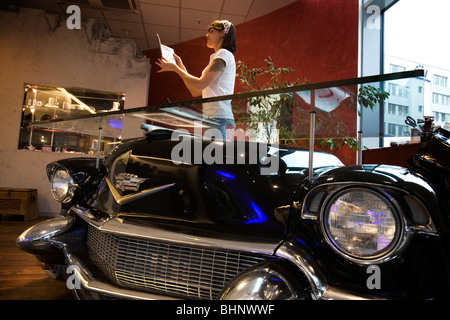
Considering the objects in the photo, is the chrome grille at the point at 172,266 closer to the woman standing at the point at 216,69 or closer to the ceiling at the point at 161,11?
the woman standing at the point at 216,69

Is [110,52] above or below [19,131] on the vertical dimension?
above

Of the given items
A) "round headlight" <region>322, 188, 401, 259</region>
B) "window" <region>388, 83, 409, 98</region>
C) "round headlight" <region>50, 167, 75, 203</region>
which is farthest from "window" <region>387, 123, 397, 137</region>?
"round headlight" <region>50, 167, 75, 203</region>

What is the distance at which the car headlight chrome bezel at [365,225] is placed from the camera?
68 centimetres

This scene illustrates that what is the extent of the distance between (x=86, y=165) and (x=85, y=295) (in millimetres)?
626

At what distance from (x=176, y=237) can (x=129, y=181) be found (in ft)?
1.04

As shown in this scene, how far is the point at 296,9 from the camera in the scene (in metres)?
4.82

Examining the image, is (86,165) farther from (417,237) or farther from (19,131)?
(19,131)

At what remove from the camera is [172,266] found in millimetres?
907

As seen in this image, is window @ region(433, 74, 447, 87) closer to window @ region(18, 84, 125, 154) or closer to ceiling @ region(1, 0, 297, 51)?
ceiling @ region(1, 0, 297, 51)

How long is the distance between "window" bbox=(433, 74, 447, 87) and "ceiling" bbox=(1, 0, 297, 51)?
7.71ft

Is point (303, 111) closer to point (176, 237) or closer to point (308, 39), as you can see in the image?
point (176, 237)

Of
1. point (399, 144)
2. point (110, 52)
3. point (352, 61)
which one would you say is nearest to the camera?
point (399, 144)

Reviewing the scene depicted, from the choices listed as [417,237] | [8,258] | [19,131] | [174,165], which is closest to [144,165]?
[174,165]

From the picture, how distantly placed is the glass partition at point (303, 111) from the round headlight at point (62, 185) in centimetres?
31
